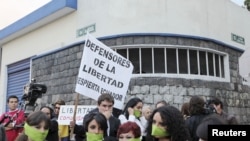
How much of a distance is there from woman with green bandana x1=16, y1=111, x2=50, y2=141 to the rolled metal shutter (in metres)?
10.6

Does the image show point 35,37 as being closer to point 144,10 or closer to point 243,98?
point 144,10

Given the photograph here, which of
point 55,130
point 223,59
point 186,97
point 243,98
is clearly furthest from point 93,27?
point 55,130

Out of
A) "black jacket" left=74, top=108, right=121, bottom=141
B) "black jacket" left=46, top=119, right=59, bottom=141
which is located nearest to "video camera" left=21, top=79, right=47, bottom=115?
"black jacket" left=46, top=119, right=59, bottom=141

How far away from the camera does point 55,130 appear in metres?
4.02

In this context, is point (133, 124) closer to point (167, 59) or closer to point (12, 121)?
point (12, 121)

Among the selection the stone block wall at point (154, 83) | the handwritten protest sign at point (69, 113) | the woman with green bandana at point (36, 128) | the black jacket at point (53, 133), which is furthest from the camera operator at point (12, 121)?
the stone block wall at point (154, 83)

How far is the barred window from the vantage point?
29.1ft

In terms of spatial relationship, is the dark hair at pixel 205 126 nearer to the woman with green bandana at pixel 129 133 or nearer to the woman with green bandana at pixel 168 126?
the woman with green bandana at pixel 168 126

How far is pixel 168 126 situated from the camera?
2.49 metres

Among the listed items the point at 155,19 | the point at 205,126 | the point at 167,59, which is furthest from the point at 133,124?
the point at 155,19

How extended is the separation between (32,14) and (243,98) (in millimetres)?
7852

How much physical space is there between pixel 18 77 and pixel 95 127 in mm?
11813

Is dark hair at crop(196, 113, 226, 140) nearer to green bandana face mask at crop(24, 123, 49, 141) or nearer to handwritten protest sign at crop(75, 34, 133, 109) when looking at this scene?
green bandana face mask at crop(24, 123, 49, 141)

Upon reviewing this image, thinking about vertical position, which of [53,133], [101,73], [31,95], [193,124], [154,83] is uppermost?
[154,83]
